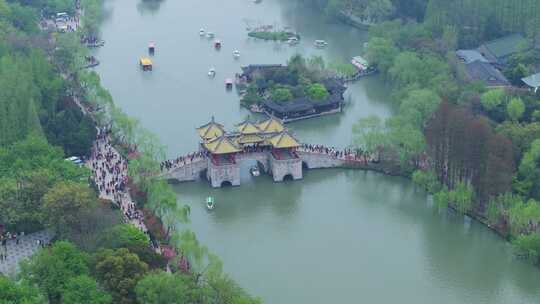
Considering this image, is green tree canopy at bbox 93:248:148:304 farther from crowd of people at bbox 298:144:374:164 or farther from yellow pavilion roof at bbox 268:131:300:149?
crowd of people at bbox 298:144:374:164

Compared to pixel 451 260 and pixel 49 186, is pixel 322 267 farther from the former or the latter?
pixel 49 186

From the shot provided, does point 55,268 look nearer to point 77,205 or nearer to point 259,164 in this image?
point 77,205

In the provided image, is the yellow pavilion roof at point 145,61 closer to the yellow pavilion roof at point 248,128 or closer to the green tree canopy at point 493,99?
the yellow pavilion roof at point 248,128

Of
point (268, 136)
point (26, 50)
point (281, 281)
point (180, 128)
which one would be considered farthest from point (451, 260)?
point (26, 50)

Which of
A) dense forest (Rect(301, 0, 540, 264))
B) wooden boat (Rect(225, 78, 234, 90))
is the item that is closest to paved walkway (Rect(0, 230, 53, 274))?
dense forest (Rect(301, 0, 540, 264))

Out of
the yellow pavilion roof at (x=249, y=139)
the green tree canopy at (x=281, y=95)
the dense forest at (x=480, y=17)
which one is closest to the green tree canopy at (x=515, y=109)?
the green tree canopy at (x=281, y=95)

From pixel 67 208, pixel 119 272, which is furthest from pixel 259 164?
pixel 119 272
